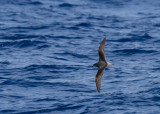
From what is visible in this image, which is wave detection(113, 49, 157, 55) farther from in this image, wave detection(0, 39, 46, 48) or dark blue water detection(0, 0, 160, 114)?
wave detection(0, 39, 46, 48)

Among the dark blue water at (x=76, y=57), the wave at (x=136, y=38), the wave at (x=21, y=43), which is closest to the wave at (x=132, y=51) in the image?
the dark blue water at (x=76, y=57)

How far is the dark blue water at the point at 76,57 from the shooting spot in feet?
56.9

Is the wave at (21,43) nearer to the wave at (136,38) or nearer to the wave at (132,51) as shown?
the wave at (132,51)

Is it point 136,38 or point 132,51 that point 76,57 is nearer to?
point 132,51

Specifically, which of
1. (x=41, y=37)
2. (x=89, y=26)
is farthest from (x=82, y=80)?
(x=89, y=26)

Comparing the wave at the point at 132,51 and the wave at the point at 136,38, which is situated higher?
the wave at the point at 136,38

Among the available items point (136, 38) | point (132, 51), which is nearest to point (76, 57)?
point (132, 51)

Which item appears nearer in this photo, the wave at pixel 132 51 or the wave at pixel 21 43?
the wave at pixel 132 51

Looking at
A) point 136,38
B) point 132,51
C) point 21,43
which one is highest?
point 21,43

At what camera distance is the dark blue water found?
56.9ft

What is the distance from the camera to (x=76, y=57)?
22.9 meters

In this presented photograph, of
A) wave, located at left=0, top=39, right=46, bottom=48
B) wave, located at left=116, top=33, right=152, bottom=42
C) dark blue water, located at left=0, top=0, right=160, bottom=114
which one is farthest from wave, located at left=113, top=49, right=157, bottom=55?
wave, located at left=0, top=39, right=46, bottom=48

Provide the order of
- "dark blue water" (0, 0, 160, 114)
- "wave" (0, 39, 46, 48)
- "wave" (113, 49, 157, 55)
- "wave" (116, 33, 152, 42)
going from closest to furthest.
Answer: "dark blue water" (0, 0, 160, 114) → "wave" (113, 49, 157, 55) → "wave" (0, 39, 46, 48) → "wave" (116, 33, 152, 42)

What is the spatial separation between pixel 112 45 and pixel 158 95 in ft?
24.4
